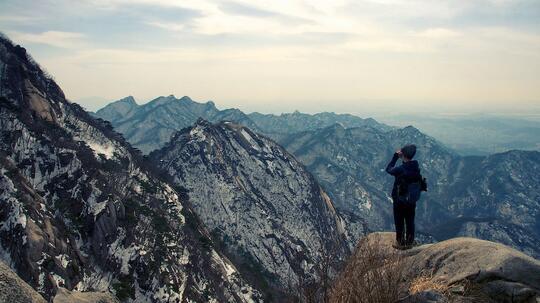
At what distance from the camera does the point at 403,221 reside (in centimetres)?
1625

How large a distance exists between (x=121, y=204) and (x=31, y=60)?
84.4m

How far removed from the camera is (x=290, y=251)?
617 ft

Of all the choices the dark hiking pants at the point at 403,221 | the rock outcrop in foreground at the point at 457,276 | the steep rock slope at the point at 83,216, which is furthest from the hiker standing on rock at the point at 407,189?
the steep rock slope at the point at 83,216

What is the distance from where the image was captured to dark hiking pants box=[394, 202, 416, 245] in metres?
15.9

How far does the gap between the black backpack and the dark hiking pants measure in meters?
0.21

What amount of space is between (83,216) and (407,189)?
322ft

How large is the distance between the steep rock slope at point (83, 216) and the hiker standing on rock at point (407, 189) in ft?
194

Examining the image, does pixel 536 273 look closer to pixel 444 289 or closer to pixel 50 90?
pixel 444 289

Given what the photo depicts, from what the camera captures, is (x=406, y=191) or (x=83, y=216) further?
(x=83, y=216)

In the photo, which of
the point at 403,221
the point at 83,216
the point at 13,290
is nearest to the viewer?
the point at 13,290

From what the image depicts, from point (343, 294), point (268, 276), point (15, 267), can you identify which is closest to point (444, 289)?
point (343, 294)

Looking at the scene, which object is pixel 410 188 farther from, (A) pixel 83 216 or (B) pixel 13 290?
(A) pixel 83 216

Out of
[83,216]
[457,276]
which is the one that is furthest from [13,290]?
[83,216]

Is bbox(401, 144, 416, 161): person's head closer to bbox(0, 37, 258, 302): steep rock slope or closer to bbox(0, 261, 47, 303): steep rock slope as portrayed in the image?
bbox(0, 261, 47, 303): steep rock slope
